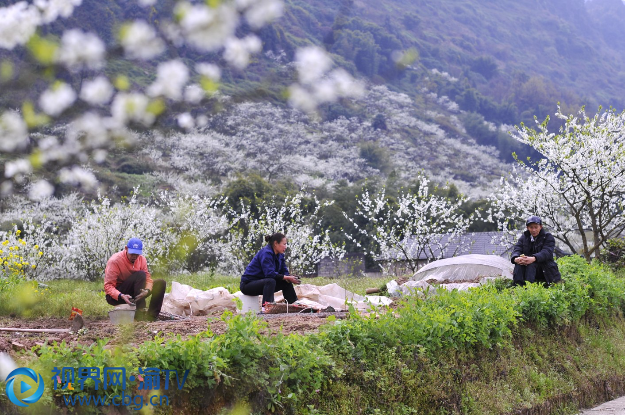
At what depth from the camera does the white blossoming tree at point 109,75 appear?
1241 millimetres

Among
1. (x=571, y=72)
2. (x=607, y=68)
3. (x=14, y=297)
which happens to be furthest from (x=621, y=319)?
(x=607, y=68)

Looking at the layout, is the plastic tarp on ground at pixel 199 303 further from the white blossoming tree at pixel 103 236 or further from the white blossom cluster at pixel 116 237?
the white blossoming tree at pixel 103 236

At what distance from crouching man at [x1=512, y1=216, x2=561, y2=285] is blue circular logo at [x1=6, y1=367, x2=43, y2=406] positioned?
6401 mm

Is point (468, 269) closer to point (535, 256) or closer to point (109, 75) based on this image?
point (535, 256)

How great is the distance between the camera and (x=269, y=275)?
7387 mm

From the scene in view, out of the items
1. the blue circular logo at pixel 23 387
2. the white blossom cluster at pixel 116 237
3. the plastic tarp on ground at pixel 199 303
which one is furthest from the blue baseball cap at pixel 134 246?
the white blossom cluster at pixel 116 237

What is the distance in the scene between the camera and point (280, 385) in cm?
359

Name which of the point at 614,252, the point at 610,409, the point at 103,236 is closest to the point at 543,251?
the point at 610,409

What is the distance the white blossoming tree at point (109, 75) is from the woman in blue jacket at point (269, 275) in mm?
5853

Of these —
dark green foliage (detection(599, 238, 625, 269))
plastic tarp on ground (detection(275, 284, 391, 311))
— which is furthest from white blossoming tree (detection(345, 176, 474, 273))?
plastic tarp on ground (detection(275, 284, 391, 311))

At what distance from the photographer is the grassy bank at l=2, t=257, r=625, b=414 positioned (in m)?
3.28

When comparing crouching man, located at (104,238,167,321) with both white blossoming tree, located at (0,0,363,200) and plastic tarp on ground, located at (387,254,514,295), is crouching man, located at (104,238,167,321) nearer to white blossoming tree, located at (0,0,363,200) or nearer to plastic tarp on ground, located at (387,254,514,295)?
white blossoming tree, located at (0,0,363,200)

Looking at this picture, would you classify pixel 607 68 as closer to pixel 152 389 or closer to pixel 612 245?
pixel 612 245

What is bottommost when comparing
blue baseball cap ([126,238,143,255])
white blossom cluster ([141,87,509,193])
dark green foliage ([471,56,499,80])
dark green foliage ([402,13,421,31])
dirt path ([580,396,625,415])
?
dirt path ([580,396,625,415])
